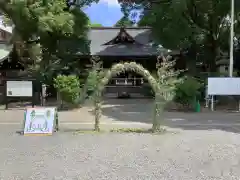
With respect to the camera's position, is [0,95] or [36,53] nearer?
[0,95]

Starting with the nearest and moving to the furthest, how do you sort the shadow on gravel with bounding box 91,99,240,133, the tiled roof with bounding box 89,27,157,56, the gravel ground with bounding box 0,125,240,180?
1. the gravel ground with bounding box 0,125,240,180
2. the shadow on gravel with bounding box 91,99,240,133
3. the tiled roof with bounding box 89,27,157,56

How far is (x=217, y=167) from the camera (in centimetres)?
680

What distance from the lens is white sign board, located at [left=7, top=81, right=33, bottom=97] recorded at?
17.3m

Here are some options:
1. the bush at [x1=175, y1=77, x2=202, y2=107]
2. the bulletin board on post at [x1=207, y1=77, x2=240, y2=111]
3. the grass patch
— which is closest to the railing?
the bulletin board on post at [x1=207, y1=77, x2=240, y2=111]

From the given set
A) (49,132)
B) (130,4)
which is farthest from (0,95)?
(49,132)

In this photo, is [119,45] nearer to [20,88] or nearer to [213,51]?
[213,51]

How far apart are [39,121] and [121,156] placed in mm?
3640

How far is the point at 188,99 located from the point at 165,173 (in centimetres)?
1015

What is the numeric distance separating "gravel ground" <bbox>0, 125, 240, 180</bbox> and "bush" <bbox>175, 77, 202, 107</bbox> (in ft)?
18.9

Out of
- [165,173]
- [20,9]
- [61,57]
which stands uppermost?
[20,9]

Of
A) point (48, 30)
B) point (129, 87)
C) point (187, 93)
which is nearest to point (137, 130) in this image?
point (187, 93)

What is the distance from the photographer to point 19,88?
57.0ft

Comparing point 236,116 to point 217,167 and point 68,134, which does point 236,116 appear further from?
point 217,167

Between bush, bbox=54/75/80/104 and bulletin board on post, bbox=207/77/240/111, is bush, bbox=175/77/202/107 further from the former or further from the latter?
bush, bbox=54/75/80/104
